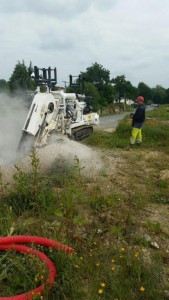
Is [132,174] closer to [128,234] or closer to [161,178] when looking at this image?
[161,178]

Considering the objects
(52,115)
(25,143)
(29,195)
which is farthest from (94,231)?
(52,115)

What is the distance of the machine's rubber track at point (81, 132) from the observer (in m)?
10.3

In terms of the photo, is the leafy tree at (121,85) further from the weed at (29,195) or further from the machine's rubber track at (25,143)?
the weed at (29,195)

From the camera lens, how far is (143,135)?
473 inches

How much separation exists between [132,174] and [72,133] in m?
3.21

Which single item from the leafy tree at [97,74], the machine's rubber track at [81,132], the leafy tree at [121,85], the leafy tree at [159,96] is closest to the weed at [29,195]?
the machine's rubber track at [81,132]

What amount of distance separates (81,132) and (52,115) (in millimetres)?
3174

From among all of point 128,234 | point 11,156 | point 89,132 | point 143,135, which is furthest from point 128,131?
point 128,234

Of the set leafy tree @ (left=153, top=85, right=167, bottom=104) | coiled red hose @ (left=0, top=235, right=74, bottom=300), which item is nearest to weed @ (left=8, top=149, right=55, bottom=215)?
coiled red hose @ (left=0, top=235, right=74, bottom=300)

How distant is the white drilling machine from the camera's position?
23.1 ft

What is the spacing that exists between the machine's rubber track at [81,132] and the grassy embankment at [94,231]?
117 inches

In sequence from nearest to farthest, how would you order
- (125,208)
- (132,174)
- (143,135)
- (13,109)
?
(125,208), (132,174), (13,109), (143,135)

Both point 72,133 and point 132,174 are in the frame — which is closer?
point 132,174

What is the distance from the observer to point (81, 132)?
10.9m
